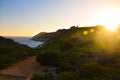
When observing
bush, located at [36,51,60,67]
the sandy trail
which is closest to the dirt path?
the sandy trail

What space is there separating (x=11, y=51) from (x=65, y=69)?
12808mm

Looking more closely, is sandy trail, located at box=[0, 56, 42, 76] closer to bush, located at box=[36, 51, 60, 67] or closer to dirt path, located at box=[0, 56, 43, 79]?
dirt path, located at box=[0, 56, 43, 79]

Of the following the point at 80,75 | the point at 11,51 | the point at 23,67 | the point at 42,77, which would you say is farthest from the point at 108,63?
the point at 11,51

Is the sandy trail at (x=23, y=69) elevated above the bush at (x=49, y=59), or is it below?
below

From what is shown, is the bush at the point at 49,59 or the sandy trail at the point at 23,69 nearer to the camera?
the sandy trail at the point at 23,69

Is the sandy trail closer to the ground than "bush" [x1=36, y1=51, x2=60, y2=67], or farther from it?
closer to the ground

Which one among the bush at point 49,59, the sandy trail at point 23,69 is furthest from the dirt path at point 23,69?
the bush at point 49,59

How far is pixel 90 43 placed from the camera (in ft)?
115

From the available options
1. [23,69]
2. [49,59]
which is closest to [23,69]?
[23,69]

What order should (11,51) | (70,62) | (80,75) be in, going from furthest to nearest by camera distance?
(11,51) → (70,62) → (80,75)

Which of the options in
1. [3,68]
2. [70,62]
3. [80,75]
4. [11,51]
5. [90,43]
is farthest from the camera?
[90,43]

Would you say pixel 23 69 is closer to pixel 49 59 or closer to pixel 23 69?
pixel 23 69

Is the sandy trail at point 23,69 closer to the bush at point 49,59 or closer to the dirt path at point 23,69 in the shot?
the dirt path at point 23,69

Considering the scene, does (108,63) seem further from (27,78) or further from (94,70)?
(27,78)
